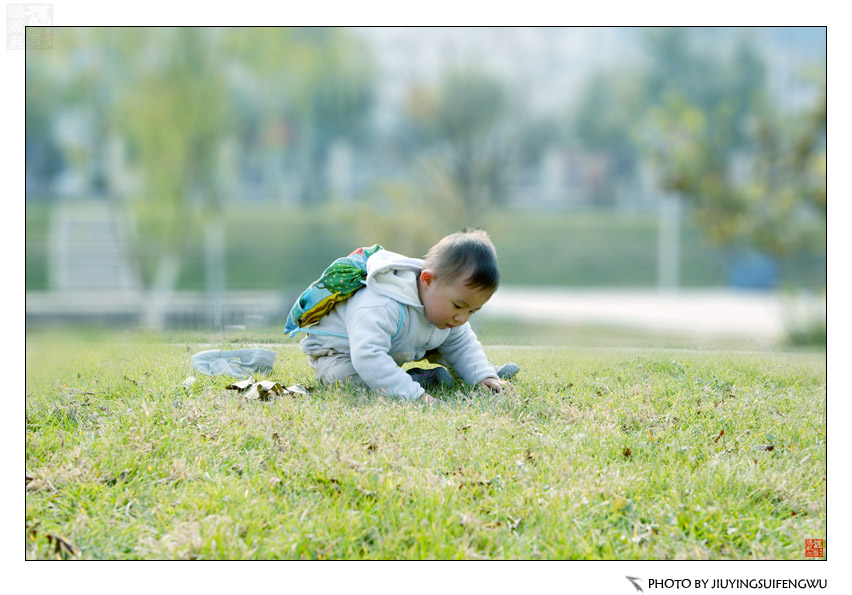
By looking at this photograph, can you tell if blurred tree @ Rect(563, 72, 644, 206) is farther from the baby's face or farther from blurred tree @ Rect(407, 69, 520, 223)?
the baby's face

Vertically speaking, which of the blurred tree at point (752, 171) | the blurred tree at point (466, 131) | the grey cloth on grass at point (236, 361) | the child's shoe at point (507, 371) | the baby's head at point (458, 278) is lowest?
the child's shoe at point (507, 371)

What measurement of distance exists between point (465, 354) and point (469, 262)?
41cm

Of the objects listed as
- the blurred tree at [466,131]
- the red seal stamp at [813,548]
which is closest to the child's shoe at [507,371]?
the red seal stamp at [813,548]

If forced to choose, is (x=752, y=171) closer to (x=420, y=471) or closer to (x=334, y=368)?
(x=334, y=368)

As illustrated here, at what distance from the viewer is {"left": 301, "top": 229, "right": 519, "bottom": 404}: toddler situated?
2.45 metres

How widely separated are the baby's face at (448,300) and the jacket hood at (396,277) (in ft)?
0.13

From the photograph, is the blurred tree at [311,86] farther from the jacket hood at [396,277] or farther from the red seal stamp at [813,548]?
the red seal stamp at [813,548]

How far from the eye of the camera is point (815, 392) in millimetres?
2650

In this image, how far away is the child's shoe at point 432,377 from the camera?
2.68 metres

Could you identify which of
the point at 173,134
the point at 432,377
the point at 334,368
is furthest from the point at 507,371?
the point at 173,134

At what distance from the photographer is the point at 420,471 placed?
71.7 inches

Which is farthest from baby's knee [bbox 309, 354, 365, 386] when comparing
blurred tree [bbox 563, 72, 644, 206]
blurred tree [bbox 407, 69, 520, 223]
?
blurred tree [bbox 563, 72, 644, 206]

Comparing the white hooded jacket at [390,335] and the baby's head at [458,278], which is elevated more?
the baby's head at [458,278]

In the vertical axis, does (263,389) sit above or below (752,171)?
below
